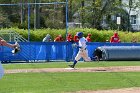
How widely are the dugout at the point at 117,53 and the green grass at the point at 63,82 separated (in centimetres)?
969

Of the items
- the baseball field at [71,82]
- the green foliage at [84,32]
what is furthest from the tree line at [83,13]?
the baseball field at [71,82]

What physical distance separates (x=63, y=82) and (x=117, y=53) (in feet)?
45.4

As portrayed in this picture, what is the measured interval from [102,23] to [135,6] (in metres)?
5.98

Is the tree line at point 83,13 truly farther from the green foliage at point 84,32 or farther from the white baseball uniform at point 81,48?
the white baseball uniform at point 81,48

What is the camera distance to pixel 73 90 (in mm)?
13875

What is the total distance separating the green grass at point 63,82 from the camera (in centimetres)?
1434

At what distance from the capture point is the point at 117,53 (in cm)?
2955

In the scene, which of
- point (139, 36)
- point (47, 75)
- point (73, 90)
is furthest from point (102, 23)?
point (73, 90)

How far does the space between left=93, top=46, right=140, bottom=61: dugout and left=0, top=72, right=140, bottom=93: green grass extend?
969 centimetres

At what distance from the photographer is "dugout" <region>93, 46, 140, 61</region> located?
29.4 m

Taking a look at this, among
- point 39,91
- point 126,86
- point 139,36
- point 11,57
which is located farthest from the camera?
point 139,36

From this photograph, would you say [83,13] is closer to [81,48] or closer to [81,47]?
[81,48]

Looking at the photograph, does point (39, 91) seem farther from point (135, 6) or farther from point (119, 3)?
point (135, 6)

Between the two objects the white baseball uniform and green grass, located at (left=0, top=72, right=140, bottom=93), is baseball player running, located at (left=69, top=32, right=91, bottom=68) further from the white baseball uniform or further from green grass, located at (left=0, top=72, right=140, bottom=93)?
green grass, located at (left=0, top=72, right=140, bottom=93)
